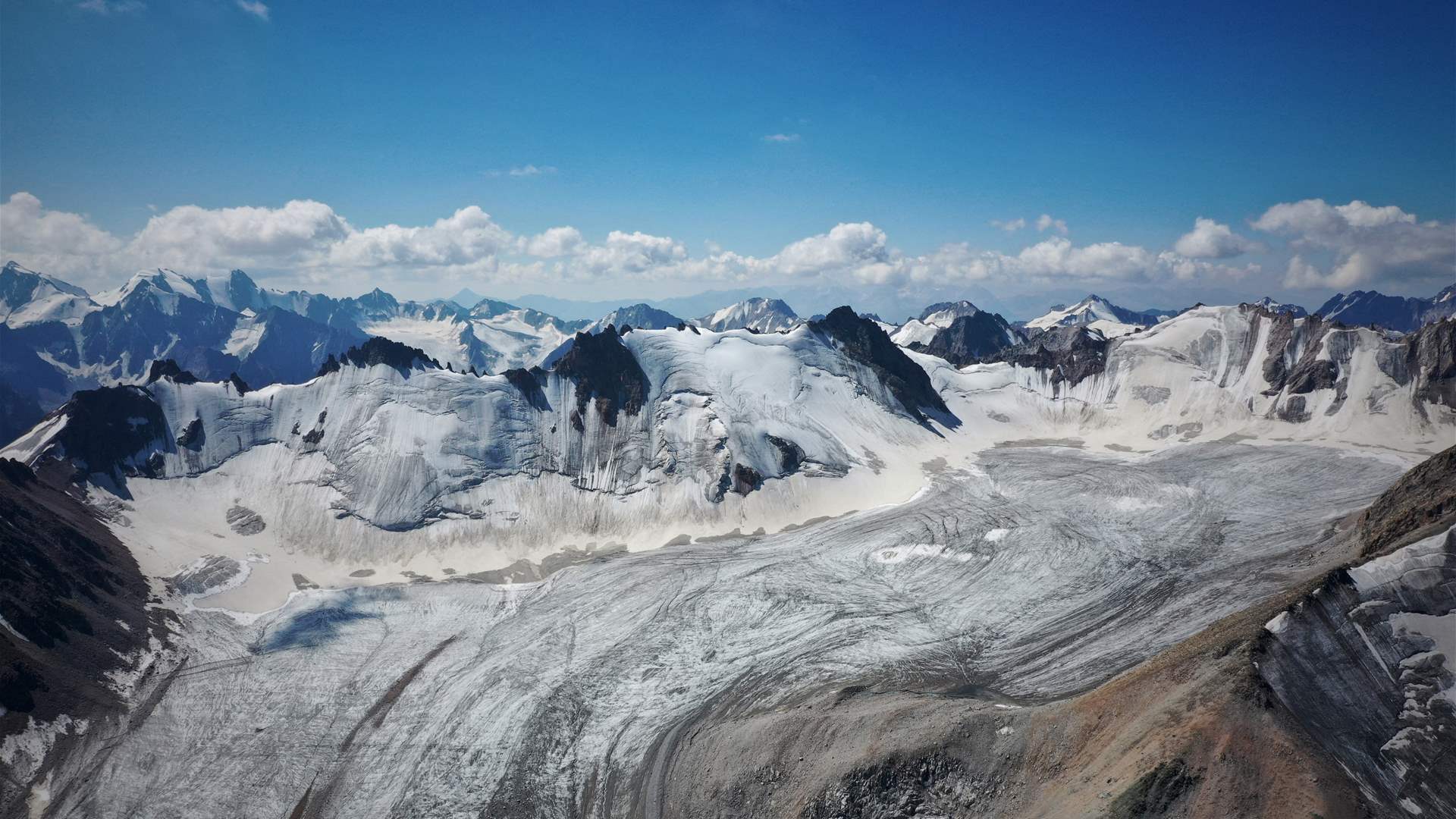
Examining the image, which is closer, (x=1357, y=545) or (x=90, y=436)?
(x=1357, y=545)

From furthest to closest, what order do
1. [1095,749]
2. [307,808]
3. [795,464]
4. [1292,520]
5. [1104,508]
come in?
[795,464], [1104,508], [1292,520], [307,808], [1095,749]

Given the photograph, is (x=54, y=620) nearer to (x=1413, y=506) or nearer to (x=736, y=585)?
(x=736, y=585)

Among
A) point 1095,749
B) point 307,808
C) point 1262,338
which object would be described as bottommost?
point 307,808

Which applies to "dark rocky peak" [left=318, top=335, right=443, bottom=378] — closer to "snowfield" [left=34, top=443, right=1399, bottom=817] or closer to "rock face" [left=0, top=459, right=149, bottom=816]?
"rock face" [left=0, top=459, right=149, bottom=816]

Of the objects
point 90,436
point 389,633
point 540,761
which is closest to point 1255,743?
point 540,761

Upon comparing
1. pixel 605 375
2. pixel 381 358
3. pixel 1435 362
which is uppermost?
pixel 381 358

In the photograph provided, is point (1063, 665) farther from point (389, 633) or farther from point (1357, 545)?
point (389, 633)

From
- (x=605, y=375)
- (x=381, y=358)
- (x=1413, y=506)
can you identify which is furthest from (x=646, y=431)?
(x=1413, y=506)
